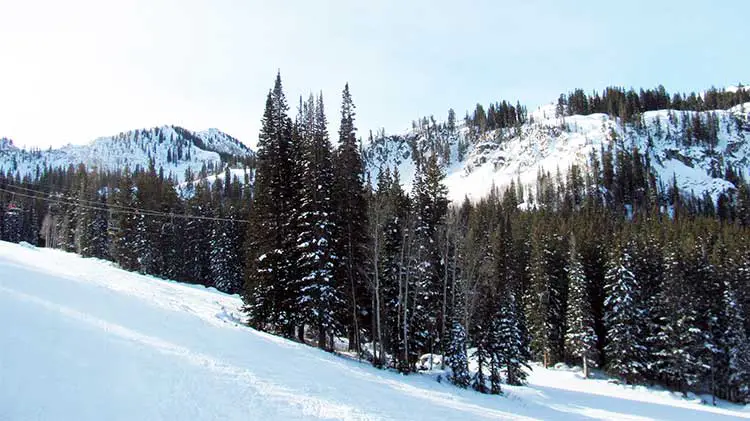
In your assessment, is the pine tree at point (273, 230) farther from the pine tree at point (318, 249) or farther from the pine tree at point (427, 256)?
the pine tree at point (427, 256)

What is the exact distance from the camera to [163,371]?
50.1 feet

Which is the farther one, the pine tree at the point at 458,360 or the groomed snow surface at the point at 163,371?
the pine tree at the point at 458,360

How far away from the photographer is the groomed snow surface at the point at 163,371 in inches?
491

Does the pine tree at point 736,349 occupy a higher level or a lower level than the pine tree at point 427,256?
lower

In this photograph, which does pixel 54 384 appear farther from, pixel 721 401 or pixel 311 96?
pixel 721 401

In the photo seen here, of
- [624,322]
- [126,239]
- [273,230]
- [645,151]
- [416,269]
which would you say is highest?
[645,151]

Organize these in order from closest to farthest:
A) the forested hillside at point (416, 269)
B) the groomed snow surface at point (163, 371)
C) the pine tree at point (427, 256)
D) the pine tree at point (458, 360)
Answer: the groomed snow surface at point (163, 371), the pine tree at point (458, 360), the forested hillside at point (416, 269), the pine tree at point (427, 256)

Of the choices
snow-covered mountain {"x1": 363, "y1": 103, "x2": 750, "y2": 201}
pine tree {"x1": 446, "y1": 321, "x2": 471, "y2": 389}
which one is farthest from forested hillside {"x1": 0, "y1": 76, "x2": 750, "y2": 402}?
snow-covered mountain {"x1": 363, "y1": 103, "x2": 750, "y2": 201}

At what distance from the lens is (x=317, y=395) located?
17.2m

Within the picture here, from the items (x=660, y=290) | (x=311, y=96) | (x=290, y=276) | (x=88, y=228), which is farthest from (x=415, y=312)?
(x=88, y=228)

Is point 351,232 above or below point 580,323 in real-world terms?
above

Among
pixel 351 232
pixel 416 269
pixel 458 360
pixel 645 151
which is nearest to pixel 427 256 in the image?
pixel 416 269

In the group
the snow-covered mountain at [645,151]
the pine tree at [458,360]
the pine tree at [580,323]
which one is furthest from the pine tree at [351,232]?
the snow-covered mountain at [645,151]

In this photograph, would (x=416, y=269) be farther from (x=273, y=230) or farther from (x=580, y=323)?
(x=580, y=323)
